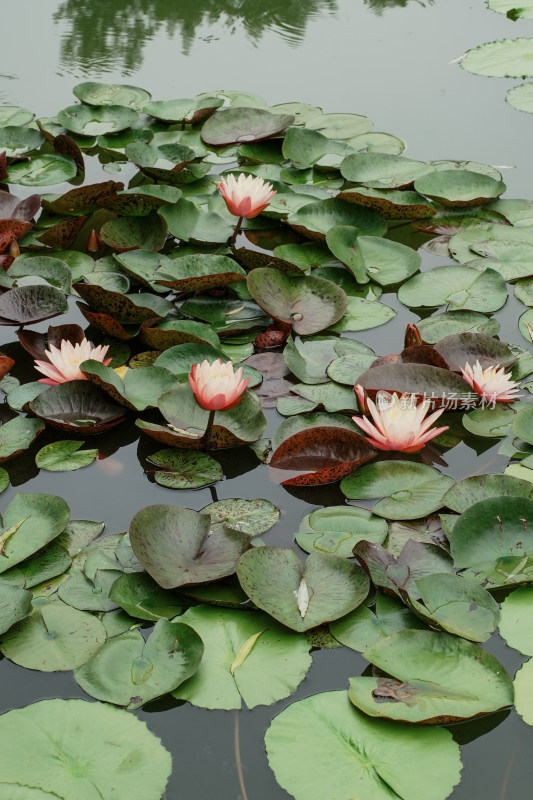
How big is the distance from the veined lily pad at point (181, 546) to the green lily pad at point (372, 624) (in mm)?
262

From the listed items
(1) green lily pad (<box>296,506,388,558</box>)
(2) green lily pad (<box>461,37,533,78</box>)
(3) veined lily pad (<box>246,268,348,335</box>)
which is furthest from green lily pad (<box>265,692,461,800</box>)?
(2) green lily pad (<box>461,37,533,78</box>)

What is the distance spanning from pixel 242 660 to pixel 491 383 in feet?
3.36

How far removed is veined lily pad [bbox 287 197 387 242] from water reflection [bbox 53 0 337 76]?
5.83 feet

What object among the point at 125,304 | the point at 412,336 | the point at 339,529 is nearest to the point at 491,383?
the point at 412,336

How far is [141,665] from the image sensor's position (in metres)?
1.54

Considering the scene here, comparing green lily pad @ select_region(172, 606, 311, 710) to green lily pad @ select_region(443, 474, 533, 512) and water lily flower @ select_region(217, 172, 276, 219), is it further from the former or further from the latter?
water lily flower @ select_region(217, 172, 276, 219)

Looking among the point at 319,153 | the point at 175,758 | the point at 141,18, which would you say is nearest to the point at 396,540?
the point at 175,758

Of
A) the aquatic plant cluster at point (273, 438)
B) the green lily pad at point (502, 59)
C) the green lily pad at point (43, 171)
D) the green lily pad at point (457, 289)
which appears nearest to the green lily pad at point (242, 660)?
the aquatic plant cluster at point (273, 438)

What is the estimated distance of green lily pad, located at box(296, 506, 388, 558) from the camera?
1.79 m

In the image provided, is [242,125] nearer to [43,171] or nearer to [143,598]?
[43,171]

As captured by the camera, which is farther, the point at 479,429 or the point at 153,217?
the point at 153,217

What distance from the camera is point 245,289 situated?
8.62 ft

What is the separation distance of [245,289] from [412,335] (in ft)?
2.01

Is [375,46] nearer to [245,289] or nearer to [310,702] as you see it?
[245,289]
